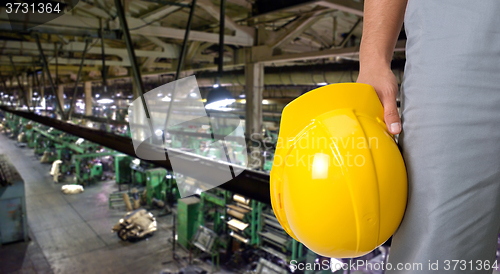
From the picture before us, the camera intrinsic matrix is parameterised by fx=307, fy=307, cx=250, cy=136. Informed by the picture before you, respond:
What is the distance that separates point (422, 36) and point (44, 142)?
26374 millimetres

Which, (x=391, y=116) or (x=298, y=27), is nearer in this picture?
(x=391, y=116)

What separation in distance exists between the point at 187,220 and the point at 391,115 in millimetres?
9897

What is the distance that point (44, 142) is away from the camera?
2219 cm

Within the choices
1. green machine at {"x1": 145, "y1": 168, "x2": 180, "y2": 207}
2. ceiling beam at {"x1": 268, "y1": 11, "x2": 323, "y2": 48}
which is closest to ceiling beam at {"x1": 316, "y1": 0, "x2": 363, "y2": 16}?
ceiling beam at {"x1": 268, "y1": 11, "x2": 323, "y2": 48}

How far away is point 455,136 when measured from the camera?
604 mm

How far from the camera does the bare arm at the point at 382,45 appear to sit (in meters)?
0.76

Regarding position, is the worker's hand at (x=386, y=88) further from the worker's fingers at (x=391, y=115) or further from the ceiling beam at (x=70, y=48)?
the ceiling beam at (x=70, y=48)

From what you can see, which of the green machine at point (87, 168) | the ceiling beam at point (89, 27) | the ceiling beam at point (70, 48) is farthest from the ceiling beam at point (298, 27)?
the green machine at point (87, 168)

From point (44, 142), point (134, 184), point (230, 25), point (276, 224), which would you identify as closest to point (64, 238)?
point (134, 184)

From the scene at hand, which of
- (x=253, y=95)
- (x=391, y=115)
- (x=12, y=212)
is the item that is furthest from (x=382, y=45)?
(x=12, y=212)

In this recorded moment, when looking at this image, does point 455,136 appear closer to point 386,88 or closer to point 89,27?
point 386,88

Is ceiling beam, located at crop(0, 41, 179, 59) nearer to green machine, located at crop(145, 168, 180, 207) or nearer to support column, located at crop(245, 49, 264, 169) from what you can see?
support column, located at crop(245, 49, 264, 169)

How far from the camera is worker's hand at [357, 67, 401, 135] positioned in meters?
0.74

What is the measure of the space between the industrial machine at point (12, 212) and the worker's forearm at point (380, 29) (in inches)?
481
